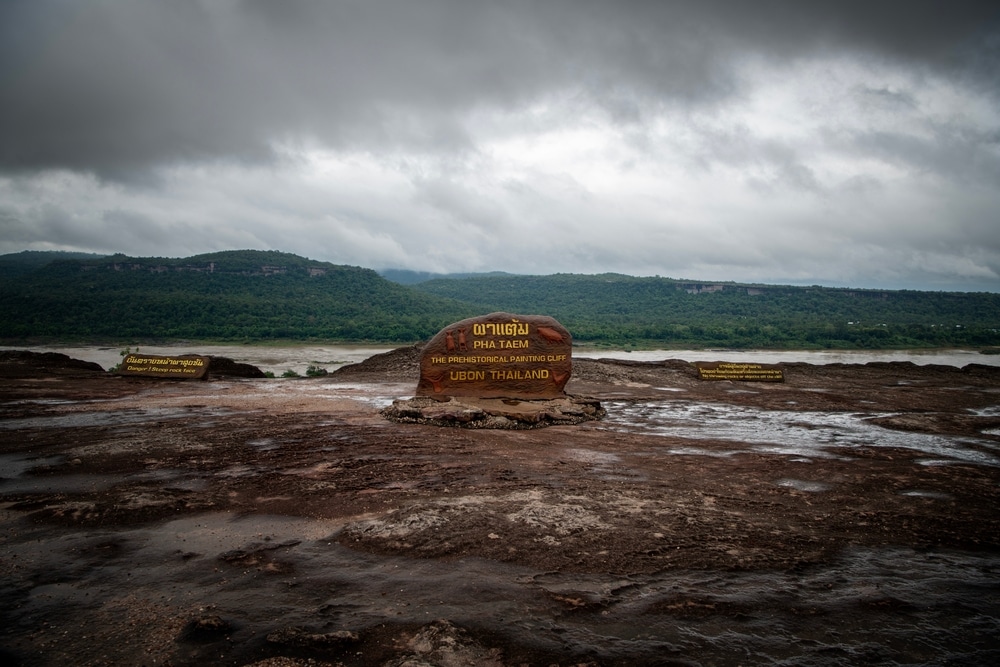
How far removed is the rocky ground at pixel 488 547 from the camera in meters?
3.90

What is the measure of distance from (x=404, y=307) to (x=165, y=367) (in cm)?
6356

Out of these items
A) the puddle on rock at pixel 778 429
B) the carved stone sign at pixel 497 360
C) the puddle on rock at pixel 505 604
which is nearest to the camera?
the puddle on rock at pixel 505 604

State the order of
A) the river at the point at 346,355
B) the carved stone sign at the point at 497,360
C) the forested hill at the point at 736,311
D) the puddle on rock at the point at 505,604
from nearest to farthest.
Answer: the puddle on rock at the point at 505,604 < the carved stone sign at the point at 497,360 < the river at the point at 346,355 < the forested hill at the point at 736,311

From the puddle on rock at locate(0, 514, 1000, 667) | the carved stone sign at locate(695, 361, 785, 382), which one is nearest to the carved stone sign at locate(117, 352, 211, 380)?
the puddle on rock at locate(0, 514, 1000, 667)

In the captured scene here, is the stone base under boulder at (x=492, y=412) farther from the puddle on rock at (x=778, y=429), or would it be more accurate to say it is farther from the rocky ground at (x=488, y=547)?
the rocky ground at (x=488, y=547)

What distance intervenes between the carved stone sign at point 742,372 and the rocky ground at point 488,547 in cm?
1326

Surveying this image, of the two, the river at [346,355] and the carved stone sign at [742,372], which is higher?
the carved stone sign at [742,372]

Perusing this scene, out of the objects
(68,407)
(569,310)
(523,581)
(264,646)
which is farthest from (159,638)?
(569,310)

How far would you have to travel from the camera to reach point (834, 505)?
7.10 metres

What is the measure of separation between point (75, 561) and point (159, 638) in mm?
→ 1949

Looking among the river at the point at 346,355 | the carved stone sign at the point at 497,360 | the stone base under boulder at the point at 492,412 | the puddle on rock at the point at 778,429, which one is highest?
the carved stone sign at the point at 497,360

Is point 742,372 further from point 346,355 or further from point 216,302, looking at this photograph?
point 216,302

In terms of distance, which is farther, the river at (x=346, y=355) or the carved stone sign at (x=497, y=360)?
the river at (x=346, y=355)

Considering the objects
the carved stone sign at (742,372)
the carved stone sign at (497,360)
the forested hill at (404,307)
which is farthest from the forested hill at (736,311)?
the carved stone sign at (497,360)
